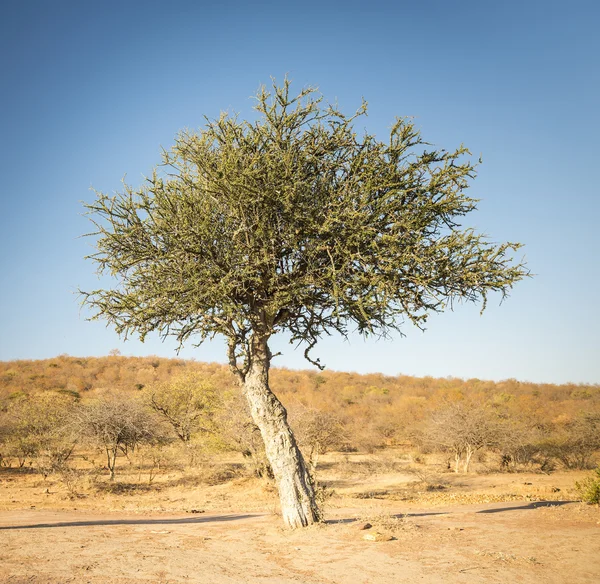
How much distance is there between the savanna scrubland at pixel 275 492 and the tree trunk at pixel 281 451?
442 mm

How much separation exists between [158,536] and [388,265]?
7.29m

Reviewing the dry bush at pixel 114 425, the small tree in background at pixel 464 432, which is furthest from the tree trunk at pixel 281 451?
the small tree in background at pixel 464 432

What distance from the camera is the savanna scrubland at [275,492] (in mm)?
7770

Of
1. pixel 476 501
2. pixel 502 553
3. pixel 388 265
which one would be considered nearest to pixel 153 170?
pixel 388 265

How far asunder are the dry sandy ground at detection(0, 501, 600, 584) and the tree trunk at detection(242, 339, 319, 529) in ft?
1.43

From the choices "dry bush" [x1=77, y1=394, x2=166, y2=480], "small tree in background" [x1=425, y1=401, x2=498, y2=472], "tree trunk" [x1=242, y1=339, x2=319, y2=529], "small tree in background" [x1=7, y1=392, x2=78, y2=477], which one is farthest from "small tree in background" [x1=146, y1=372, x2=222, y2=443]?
"tree trunk" [x1=242, y1=339, x2=319, y2=529]

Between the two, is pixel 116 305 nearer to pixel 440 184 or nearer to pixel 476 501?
pixel 440 184

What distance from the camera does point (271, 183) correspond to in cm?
1041

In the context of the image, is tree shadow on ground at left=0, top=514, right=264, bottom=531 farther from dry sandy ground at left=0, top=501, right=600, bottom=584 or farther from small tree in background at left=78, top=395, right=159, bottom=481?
small tree in background at left=78, top=395, right=159, bottom=481

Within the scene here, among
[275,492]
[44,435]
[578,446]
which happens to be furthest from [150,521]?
[578,446]

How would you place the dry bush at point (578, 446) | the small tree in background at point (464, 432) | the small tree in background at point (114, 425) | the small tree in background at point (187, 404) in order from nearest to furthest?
the small tree in background at point (114, 425), the small tree in background at point (464, 432), the small tree in background at point (187, 404), the dry bush at point (578, 446)

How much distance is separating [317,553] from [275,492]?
1380 centimetres

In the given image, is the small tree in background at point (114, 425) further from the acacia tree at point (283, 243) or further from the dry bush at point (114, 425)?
the acacia tree at point (283, 243)

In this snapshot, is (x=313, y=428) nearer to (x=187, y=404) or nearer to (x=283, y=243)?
(x=187, y=404)
